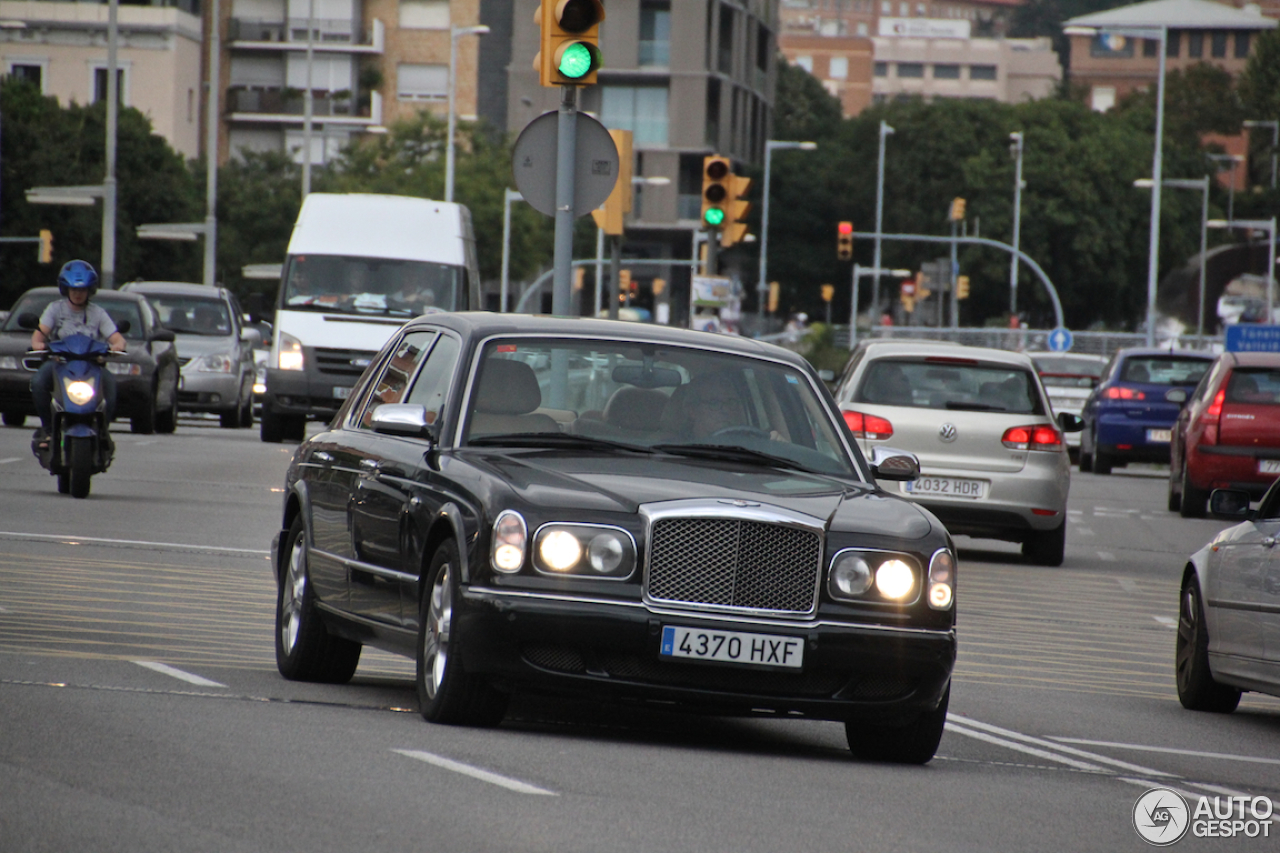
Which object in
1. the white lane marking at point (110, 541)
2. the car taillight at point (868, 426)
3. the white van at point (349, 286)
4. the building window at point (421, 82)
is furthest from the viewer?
the building window at point (421, 82)

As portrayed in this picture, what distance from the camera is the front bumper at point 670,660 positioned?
25.5ft

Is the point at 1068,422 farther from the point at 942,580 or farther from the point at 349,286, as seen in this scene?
the point at 349,286

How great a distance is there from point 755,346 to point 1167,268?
10707 cm

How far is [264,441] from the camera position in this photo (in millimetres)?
30656

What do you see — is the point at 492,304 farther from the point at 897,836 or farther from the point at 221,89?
the point at 897,836

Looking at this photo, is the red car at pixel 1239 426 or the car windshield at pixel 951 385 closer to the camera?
the car windshield at pixel 951 385

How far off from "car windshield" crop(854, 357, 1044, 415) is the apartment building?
7606 cm

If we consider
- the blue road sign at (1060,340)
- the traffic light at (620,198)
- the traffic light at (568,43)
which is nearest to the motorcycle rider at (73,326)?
the traffic light at (620,198)

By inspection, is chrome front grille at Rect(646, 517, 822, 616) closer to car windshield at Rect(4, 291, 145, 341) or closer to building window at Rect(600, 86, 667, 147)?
car windshield at Rect(4, 291, 145, 341)

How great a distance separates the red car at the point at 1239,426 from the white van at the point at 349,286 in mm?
9363

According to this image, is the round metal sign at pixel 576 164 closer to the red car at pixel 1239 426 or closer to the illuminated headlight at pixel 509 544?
the illuminated headlight at pixel 509 544

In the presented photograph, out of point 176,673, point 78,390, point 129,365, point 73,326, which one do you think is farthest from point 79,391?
point 129,365

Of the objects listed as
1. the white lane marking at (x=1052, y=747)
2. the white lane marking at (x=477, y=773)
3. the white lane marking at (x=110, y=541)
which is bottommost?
the white lane marking at (x=110, y=541)

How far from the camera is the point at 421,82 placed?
349 feet
